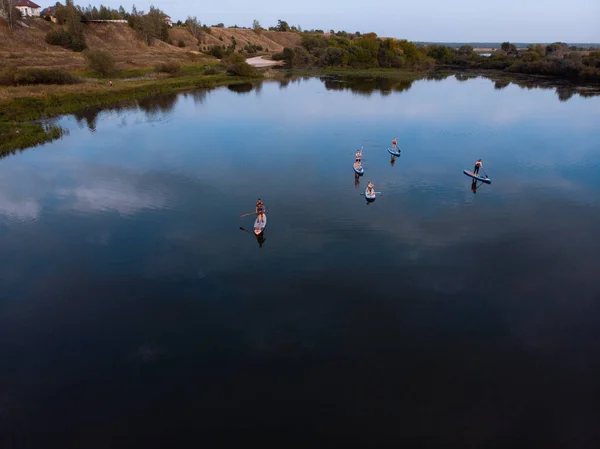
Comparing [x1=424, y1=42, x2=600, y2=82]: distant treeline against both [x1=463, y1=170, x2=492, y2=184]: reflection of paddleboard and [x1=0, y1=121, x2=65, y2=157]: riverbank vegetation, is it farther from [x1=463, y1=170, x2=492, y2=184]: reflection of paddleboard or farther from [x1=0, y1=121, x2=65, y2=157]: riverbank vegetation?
[x1=0, y1=121, x2=65, y2=157]: riverbank vegetation

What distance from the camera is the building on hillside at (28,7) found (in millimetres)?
126312

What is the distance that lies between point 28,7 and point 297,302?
16010cm

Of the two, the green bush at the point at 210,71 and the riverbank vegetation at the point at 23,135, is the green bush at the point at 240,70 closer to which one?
the green bush at the point at 210,71

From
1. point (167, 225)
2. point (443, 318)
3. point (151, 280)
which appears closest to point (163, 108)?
point (167, 225)

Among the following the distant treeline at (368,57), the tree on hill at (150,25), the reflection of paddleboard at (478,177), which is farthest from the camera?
the distant treeline at (368,57)

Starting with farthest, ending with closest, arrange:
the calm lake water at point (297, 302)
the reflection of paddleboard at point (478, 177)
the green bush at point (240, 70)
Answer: the green bush at point (240, 70)
the reflection of paddleboard at point (478, 177)
the calm lake water at point (297, 302)

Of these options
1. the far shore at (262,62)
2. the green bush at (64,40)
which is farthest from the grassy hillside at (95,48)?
the far shore at (262,62)

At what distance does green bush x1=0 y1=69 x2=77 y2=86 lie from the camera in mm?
68225

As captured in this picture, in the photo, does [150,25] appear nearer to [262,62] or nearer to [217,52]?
[217,52]

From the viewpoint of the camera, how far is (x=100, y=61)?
3371 inches

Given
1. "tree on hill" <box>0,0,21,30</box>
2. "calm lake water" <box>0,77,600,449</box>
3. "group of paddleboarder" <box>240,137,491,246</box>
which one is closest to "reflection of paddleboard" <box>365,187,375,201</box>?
"group of paddleboarder" <box>240,137,491,246</box>

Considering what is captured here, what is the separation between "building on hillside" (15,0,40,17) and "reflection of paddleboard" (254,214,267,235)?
14397cm

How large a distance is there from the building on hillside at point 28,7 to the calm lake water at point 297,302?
121 m

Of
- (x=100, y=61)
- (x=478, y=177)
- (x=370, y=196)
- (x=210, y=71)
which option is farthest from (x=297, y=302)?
(x=210, y=71)
